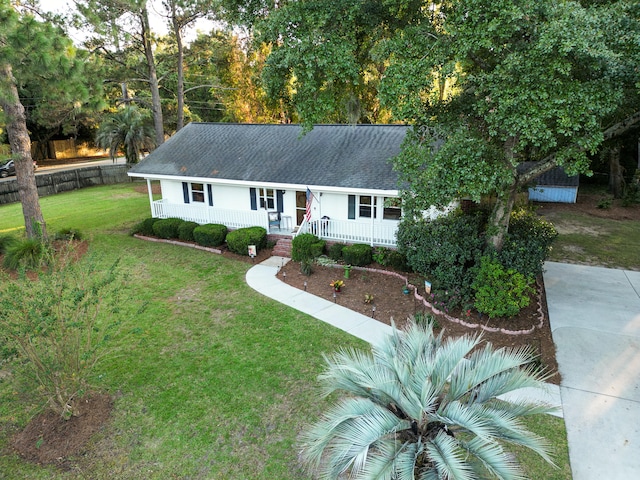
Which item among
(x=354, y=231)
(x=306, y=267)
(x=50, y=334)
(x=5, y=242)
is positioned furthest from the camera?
(x=5, y=242)

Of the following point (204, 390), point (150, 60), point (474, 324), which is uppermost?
point (150, 60)

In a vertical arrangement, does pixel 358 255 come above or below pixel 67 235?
below


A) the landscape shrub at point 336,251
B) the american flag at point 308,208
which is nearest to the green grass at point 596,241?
the landscape shrub at point 336,251

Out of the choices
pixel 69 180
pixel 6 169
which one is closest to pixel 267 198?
pixel 69 180

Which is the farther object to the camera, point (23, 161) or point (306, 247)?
point (23, 161)

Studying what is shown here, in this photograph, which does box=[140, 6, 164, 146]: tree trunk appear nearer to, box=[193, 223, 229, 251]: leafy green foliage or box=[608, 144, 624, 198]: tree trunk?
box=[193, 223, 229, 251]: leafy green foliage

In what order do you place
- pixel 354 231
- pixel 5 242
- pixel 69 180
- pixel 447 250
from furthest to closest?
pixel 69 180
pixel 5 242
pixel 354 231
pixel 447 250

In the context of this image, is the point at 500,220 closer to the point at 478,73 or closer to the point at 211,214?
the point at 478,73

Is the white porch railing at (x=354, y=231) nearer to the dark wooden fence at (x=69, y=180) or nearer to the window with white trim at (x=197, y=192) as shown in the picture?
the window with white trim at (x=197, y=192)
